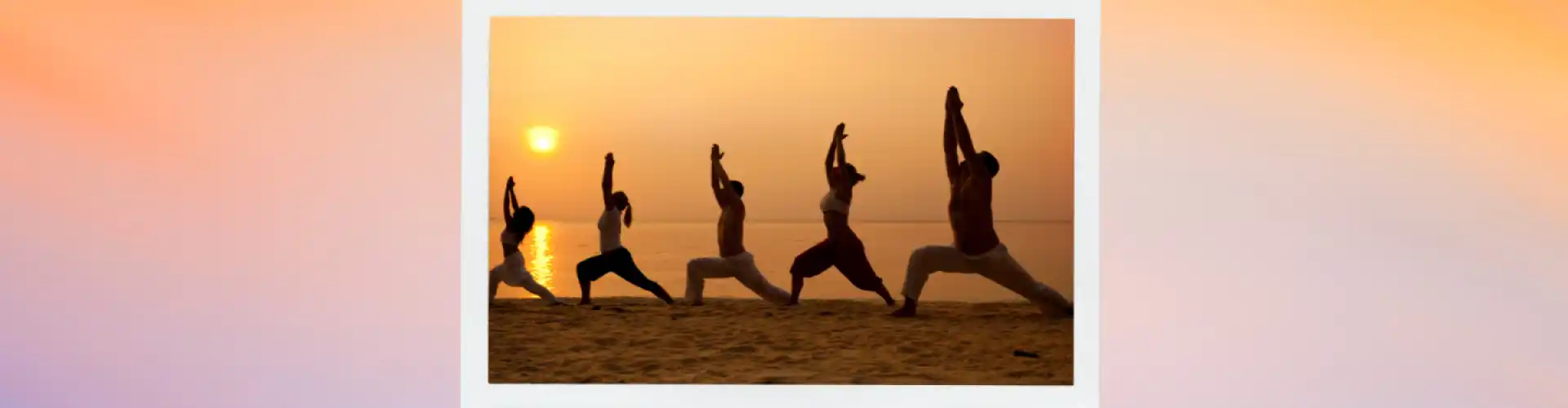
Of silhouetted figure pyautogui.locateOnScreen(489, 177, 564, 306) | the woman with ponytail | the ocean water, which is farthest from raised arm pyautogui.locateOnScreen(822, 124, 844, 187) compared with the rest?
silhouetted figure pyautogui.locateOnScreen(489, 177, 564, 306)

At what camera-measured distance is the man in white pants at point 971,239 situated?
4328 millimetres

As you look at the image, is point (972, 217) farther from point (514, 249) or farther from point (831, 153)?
point (514, 249)

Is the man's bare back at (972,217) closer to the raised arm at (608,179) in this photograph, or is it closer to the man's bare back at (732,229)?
the man's bare back at (732,229)

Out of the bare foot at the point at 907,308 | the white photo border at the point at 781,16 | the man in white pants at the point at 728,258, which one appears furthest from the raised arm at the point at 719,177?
the white photo border at the point at 781,16

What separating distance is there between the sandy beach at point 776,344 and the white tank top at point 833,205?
37 centimetres

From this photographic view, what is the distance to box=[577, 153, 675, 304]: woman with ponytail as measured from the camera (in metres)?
4.43

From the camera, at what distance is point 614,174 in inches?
175

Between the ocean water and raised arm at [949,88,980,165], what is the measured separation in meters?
0.29

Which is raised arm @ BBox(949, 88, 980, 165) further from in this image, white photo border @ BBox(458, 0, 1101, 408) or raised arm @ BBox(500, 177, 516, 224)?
white photo border @ BBox(458, 0, 1101, 408)

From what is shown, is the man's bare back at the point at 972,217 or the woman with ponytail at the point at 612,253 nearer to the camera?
the man's bare back at the point at 972,217

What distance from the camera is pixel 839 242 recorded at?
4496 mm
